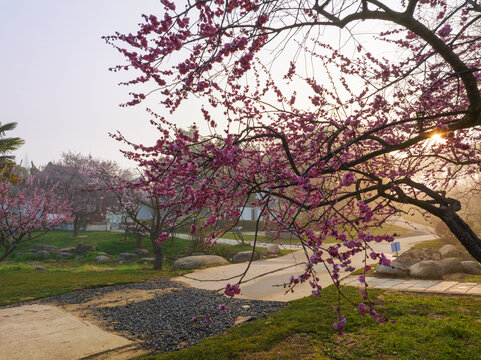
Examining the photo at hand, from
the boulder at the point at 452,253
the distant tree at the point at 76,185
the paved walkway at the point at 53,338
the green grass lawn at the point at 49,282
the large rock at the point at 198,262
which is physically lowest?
the paved walkway at the point at 53,338

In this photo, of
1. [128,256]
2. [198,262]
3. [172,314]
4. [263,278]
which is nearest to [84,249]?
[128,256]

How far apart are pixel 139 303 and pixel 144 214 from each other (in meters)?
39.7

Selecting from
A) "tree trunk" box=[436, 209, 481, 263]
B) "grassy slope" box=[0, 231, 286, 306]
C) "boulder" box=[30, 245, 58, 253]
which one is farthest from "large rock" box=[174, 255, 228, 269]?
"boulder" box=[30, 245, 58, 253]

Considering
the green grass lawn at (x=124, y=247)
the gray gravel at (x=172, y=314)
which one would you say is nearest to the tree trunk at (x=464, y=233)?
the gray gravel at (x=172, y=314)

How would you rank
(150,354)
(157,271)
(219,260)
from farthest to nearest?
(219,260) < (157,271) < (150,354)

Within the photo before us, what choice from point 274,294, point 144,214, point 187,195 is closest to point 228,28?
point 187,195

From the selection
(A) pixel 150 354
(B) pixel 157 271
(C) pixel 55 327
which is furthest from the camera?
(B) pixel 157 271

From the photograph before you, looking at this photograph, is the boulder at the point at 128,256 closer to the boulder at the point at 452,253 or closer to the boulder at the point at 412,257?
the boulder at the point at 412,257

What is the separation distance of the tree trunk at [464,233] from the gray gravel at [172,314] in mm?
3826

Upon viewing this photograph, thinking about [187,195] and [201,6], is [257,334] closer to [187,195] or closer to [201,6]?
[187,195]

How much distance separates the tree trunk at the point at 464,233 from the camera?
14.8ft

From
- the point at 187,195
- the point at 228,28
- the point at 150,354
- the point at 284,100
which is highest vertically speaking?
the point at 284,100

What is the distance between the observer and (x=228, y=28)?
360cm

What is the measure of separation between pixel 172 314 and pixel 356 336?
3833 mm
